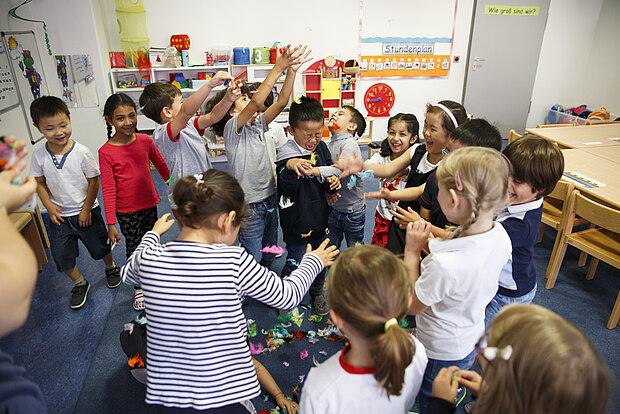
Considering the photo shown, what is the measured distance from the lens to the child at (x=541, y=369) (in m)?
0.70

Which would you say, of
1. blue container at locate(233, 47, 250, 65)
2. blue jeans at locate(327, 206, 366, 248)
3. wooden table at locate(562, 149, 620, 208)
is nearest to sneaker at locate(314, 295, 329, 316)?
blue jeans at locate(327, 206, 366, 248)

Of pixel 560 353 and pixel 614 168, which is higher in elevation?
pixel 560 353

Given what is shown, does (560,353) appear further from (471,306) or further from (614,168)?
(614,168)

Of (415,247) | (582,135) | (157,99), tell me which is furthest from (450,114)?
(582,135)

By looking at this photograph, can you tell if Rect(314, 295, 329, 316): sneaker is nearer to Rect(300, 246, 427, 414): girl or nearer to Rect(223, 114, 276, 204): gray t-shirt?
Rect(223, 114, 276, 204): gray t-shirt

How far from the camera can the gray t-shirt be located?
6.99 ft

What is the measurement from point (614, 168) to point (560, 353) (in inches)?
118

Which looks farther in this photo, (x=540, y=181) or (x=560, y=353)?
(x=540, y=181)

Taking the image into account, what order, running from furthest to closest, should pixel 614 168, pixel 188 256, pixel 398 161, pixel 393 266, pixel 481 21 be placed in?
pixel 481 21
pixel 614 168
pixel 398 161
pixel 188 256
pixel 393 266

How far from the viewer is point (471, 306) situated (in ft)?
4.12

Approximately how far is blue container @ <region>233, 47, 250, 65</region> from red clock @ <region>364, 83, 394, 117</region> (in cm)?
202

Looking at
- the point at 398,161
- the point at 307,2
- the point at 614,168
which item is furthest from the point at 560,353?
the point at 307,2

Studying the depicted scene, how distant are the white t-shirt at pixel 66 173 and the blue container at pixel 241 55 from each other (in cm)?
344

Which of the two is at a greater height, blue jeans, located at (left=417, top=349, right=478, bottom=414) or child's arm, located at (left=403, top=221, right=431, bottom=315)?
child's arm, located at (left=403, top=221, right=431, bottom=315)
